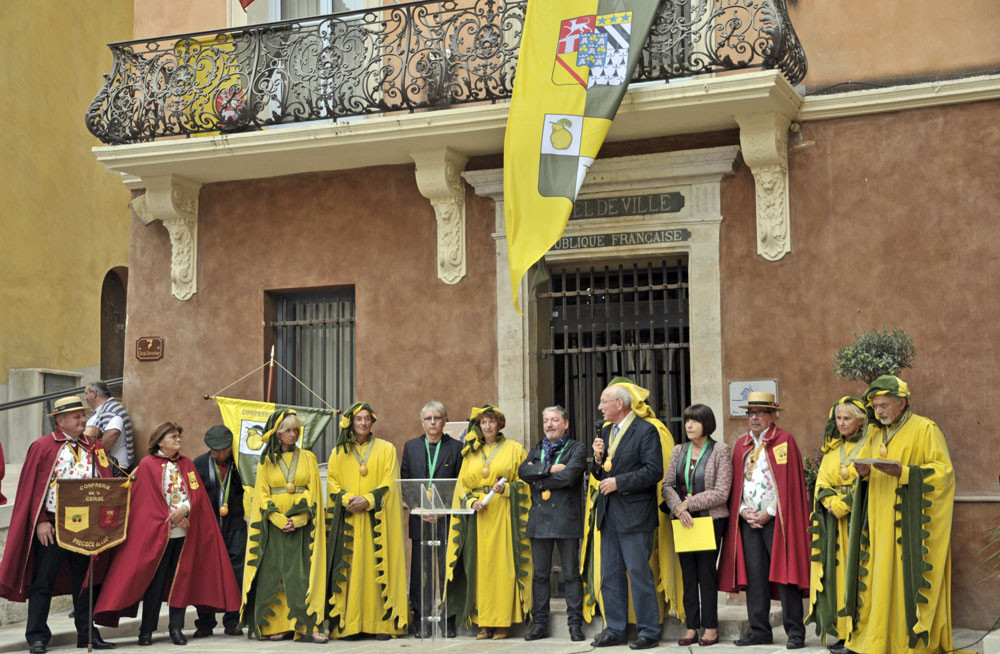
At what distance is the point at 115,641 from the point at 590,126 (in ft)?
18.3

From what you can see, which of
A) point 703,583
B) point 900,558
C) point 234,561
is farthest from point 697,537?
point 234,561

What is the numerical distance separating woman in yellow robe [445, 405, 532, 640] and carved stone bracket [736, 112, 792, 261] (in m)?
2.73

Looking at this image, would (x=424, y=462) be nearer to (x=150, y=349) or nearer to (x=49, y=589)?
(x=49, y=589)

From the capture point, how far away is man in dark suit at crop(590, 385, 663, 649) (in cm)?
935

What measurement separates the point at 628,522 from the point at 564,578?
821mm

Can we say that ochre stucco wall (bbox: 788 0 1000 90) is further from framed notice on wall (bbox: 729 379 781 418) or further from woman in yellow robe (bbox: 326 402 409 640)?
woman in yellow robe (bbox: 326 402 409 640)

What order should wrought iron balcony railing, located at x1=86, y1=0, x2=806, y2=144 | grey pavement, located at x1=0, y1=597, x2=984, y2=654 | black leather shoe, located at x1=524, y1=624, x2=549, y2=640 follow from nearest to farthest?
grey pavement, located at x1=0, y1=597, x2=984, y2=654 < black leather shoe, located at x1=524, y1=624, x2=549, y2=640 < wrought iron balcony railing, located at x1=86, y1=0, x2=806, y2=144

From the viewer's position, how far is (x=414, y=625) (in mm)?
10641

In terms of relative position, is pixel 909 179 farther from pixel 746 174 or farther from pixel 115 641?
pixel 115 641

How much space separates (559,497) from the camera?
9906 millimetres

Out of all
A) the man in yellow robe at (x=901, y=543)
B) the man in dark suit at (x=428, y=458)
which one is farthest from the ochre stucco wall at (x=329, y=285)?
the man in yellow robe at (x=901, y=543)

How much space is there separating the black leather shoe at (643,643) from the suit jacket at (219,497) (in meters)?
3.67

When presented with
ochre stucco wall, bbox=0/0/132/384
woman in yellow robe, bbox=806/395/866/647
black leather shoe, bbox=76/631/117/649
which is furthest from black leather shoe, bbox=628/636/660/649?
ochre stucco wall, bbox=0/0/132/384

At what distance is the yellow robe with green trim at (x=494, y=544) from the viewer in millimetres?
10125
